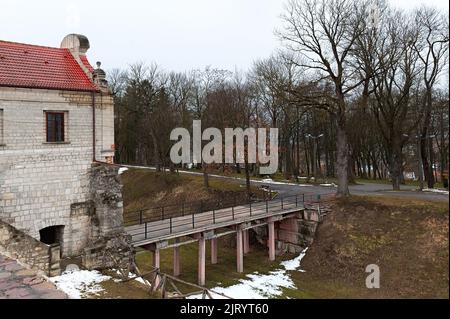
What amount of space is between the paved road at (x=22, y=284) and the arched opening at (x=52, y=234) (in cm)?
356

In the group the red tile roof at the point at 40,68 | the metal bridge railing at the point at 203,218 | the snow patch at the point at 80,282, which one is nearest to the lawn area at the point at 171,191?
the metal bridge railing at the point at 203,218

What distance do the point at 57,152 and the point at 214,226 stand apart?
7.43 meters

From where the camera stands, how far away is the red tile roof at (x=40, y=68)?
13875mm

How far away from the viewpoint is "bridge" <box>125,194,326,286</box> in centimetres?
1597

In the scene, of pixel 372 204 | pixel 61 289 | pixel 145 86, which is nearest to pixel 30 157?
pixel 61 289

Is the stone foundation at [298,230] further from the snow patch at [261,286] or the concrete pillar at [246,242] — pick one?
the snow patch at [261,286]

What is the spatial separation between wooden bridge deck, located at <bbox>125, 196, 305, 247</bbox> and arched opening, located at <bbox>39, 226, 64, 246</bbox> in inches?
108

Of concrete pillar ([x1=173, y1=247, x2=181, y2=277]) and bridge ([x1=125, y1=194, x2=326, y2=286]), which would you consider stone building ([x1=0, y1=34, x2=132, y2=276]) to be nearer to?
bridge ([x1=125, y1=194, x2=326, y2=286])

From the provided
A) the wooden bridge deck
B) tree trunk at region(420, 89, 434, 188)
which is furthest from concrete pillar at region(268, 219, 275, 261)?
tree trunk at region(420, 89, 434, 188)

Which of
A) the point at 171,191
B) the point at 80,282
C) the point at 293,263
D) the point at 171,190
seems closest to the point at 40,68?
the point at 80,282

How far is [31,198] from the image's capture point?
13750 millimetres

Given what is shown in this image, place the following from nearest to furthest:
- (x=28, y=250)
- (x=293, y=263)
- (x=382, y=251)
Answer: (x=28, y=250) < (x=382, y=251) < (x=293, y=263)

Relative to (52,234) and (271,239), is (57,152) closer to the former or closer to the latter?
(52,234)

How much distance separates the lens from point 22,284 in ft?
32.2
